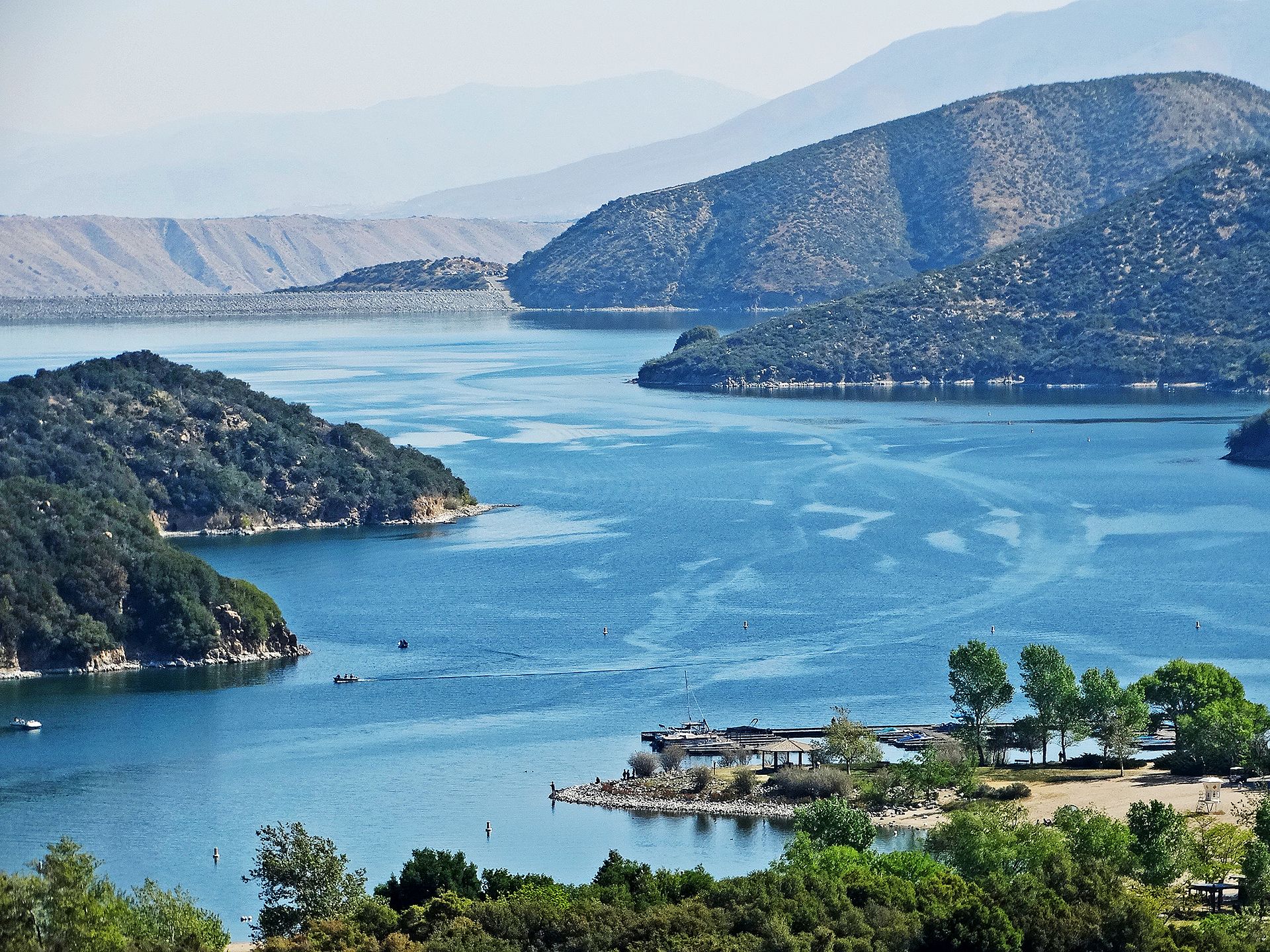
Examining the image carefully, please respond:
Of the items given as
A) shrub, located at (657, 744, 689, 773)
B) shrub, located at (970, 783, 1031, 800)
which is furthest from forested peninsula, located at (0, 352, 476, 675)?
shrub, located at (970, 783, 1031, 800)

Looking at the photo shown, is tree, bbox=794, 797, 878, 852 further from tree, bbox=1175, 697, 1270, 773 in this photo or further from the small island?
the small island

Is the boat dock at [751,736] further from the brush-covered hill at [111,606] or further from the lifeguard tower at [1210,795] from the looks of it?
the brush-covered hill at [111,606]

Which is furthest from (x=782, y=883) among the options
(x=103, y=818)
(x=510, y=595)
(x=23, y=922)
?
(x=510, y=595)

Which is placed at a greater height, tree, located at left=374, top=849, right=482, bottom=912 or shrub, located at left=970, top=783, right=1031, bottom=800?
tree, located at left=374, top=849, right=482, bottom=912

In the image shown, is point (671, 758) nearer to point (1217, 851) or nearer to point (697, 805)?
point (697, 805)

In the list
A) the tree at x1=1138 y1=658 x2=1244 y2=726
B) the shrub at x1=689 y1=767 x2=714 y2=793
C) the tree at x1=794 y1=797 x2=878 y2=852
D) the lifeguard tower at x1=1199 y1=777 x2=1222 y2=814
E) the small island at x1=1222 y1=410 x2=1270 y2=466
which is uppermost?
the small island at x1=1222 y1=410 x2=1270 y2=466

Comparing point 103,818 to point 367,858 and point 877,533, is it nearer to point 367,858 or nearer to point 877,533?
point 367,858

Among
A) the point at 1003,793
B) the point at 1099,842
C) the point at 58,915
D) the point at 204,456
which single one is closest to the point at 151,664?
the point at 1003,793
